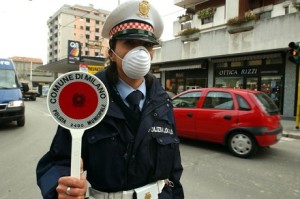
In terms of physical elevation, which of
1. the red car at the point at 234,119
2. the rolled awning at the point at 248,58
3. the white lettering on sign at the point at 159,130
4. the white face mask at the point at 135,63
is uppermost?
the rolled awning at the point at 248,58

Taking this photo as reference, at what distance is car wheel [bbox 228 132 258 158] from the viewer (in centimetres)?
609

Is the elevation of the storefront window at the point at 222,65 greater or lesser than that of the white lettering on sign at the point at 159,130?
greater

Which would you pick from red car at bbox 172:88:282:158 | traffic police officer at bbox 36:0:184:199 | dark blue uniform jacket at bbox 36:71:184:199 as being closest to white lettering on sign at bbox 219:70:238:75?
red car at bbox 172:88:282:158

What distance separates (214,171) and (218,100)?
2.15 meters

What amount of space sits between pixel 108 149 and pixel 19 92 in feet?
30.0

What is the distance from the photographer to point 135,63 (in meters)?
1.59

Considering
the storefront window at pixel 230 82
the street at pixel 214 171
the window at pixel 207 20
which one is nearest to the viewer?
the street at pixel 214 171

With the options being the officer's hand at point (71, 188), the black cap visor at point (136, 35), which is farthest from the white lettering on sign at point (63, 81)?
the black cap visor at point (136, 35)

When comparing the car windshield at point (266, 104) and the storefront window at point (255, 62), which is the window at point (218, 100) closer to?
the car windshield at point (266, 104)

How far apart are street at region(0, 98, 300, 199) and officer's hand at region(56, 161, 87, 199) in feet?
10.0

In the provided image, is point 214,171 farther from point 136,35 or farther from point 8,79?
point 8,79

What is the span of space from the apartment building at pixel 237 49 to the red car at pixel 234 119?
8415 mm

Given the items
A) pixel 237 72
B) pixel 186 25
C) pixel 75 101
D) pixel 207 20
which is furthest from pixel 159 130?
pixel 186 25

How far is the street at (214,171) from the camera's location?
13.5ft
